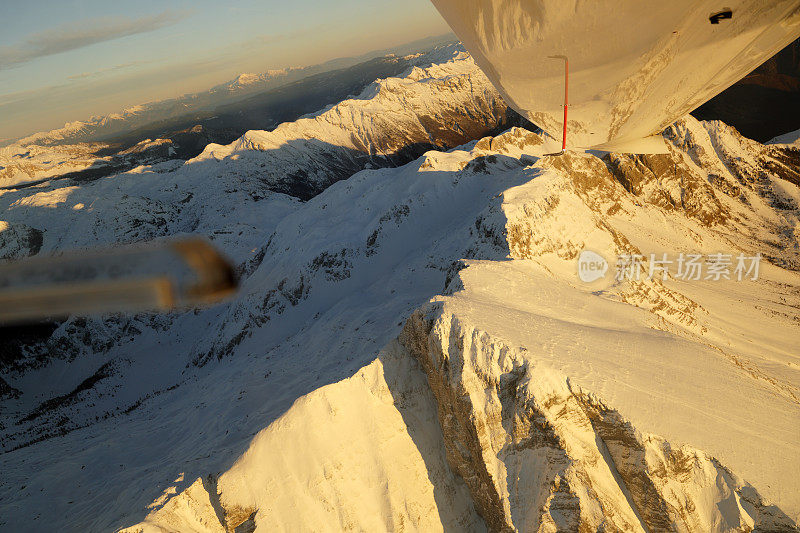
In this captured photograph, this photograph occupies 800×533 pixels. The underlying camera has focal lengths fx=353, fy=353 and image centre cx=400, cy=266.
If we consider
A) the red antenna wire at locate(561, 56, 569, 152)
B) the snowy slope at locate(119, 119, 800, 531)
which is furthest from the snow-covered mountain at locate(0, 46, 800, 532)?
the red antenna wire at locate(561, 56, 569, 152)

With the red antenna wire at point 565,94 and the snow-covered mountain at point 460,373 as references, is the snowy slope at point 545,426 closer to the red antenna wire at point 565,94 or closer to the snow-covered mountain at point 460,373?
the snow-covered mountain at point 460,373

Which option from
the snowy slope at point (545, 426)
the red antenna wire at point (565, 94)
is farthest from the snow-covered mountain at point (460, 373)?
the red antenna wire at point (565, 94)

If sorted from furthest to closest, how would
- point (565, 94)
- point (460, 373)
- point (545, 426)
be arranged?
point (460, 373) < point (545, 426) < point (565, 94)

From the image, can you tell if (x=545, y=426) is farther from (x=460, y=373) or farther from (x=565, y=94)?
(x=565, y=94)

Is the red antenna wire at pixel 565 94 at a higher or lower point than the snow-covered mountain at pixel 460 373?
higher

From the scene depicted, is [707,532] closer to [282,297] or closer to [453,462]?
[453,462]

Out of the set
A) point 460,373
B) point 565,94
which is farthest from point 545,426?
point 565,94

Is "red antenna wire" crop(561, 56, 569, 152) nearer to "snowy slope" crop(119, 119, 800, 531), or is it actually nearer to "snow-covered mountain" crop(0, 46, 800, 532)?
"snow-covered mountain" crop(0, 46, 800, 532)

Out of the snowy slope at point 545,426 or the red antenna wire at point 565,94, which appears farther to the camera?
the snowy slope at point 545,426
